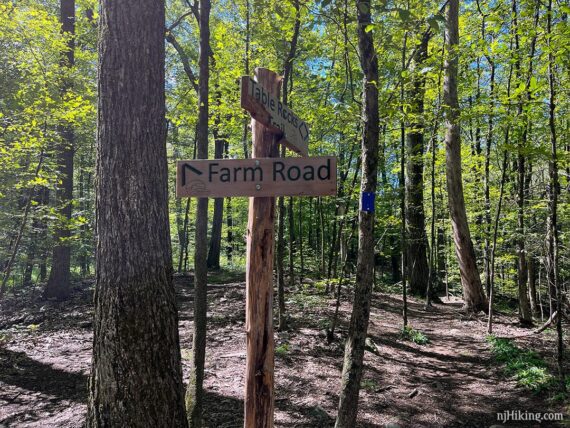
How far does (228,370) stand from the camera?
5441 mm

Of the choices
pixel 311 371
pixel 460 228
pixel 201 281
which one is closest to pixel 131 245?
pixel 201 281

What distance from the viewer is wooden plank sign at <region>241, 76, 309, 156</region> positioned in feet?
7.25

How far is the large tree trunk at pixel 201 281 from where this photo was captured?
3.74m

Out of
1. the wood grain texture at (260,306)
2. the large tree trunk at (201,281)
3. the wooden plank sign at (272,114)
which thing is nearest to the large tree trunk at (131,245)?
the wood grain texture at (260,306)

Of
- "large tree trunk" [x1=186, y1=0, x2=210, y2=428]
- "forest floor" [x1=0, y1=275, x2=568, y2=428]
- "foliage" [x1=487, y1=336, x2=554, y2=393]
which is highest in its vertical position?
"large tree trunk" [x1=186, y1=0, x2=210, y2=428]

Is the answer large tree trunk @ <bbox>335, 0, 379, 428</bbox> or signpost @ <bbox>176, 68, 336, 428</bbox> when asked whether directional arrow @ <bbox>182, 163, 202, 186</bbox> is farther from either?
large tree trunk @ <bbox>335, 0, 379, 428</bbox>

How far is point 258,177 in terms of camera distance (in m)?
2.35

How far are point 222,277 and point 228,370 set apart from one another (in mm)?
8850

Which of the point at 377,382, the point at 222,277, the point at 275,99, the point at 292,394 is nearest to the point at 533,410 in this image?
the point at 377,382

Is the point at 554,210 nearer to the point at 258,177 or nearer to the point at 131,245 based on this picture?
the point at 258,177

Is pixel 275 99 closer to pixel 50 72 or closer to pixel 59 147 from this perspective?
pixel 50 72

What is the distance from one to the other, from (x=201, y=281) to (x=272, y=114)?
227 cm

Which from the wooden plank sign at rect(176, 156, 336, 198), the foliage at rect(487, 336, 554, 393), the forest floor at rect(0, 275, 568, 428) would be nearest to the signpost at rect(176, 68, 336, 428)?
the wooden plank sign at rect(176, 156, 336, 198)

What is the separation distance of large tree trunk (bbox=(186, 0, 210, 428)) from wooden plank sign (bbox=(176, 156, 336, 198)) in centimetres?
130
